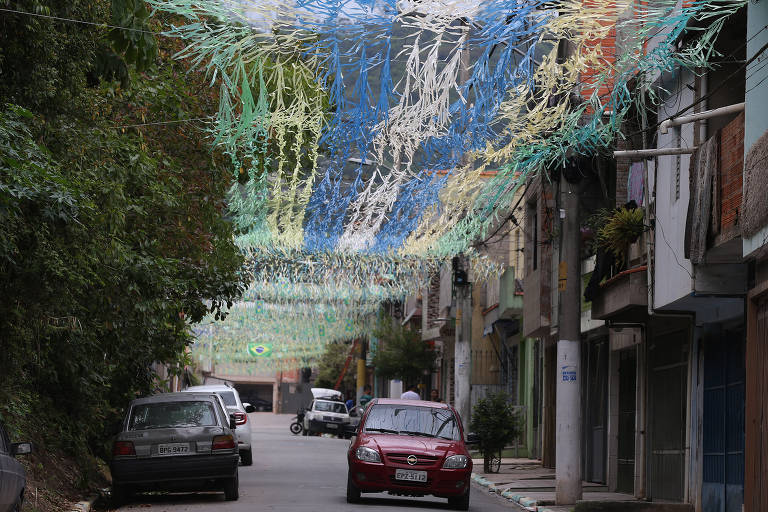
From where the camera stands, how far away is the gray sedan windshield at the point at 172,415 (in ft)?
59.6

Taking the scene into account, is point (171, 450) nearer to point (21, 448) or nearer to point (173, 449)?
point (173, 449)

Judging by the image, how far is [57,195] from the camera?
1103 centimetres

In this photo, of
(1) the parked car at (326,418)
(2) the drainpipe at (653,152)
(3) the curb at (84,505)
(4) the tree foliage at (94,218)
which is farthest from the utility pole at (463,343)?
(2) the drainpipe at (653,152)

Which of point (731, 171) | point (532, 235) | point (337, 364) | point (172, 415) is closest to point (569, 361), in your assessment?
point (731, 171)

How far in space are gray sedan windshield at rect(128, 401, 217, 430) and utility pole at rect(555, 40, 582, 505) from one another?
18.2ft

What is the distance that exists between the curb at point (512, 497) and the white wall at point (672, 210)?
159 inches

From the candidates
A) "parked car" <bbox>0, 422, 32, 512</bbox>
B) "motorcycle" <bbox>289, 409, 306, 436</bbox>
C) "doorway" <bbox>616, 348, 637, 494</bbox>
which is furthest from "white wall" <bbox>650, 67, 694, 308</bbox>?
"motorcycle" <bbox>289, 409, 306, 436</bbox>

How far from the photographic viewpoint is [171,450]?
17.7 meters

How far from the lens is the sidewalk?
65.7 feet

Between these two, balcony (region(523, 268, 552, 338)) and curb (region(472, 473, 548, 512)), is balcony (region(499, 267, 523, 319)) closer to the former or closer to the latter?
balcony (region(523, 268, 552, 338))

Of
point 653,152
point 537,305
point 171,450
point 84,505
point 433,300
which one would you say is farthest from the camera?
point 433,300

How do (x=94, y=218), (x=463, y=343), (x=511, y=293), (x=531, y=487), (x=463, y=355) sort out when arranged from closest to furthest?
(x=94, y=218)
(x=531, y=487)
(x=463, y=355)
(x=463, y=343)
(x=511, y=293)

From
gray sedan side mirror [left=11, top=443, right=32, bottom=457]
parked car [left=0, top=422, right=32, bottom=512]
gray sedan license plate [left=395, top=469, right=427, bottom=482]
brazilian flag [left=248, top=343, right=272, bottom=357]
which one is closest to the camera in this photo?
parked car [left=0, top=422, right=32, bottom=512]

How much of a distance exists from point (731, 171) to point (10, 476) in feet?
29.4
